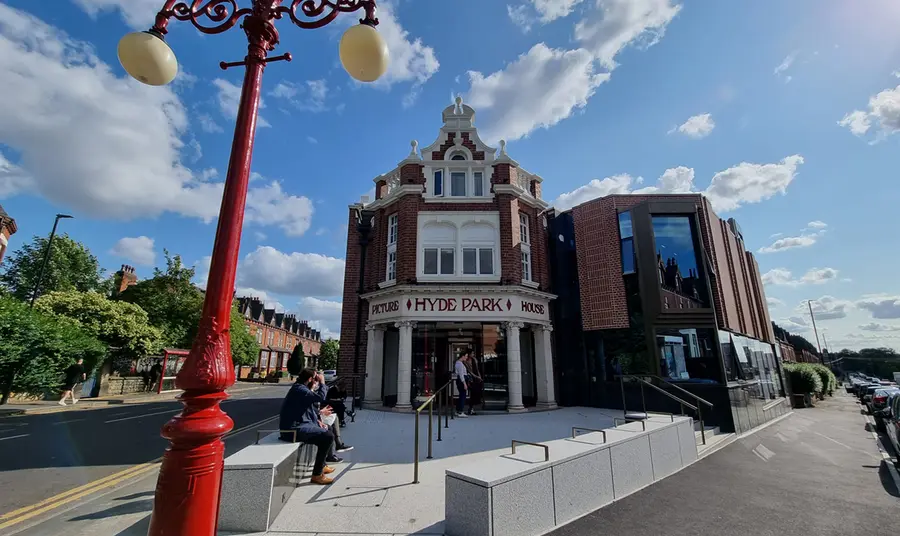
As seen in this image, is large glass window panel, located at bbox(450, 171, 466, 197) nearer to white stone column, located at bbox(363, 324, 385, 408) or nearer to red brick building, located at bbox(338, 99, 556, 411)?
red brick building, located at bbox(338, 99, 556, 411)

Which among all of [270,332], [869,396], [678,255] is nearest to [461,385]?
[678,255]

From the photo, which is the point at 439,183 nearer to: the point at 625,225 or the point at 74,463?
the point at 625,225

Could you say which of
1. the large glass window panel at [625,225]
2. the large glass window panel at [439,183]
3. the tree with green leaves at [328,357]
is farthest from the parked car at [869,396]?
the tree with green leaves at [328,357]

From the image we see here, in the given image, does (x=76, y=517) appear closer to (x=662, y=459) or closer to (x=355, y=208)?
(x=662, y=459)

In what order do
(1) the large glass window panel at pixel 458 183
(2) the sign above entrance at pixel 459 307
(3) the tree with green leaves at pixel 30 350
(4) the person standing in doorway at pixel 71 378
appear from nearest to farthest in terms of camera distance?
(2) the sign above entrance at pixel 459 307
(3) the tree with green leaves at pixel 30 350
(1) the large glass window panel at pixel 458 183
(4) the person standing in doorway at pixel 71 378

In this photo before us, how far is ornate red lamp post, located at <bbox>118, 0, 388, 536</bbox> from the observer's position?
7.35ft

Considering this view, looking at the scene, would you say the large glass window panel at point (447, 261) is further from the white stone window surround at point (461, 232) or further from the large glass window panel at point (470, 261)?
the large glass window panel at point (470, 261)

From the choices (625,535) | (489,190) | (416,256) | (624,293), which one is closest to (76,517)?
(625,535)

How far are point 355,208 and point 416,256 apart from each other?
5398 mm

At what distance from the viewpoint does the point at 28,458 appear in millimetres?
7383

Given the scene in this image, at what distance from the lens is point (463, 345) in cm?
1557

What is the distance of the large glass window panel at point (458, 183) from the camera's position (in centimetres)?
1631

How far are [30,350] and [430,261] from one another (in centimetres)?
1702

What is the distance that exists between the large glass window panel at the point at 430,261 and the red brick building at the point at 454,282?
0.04 m
